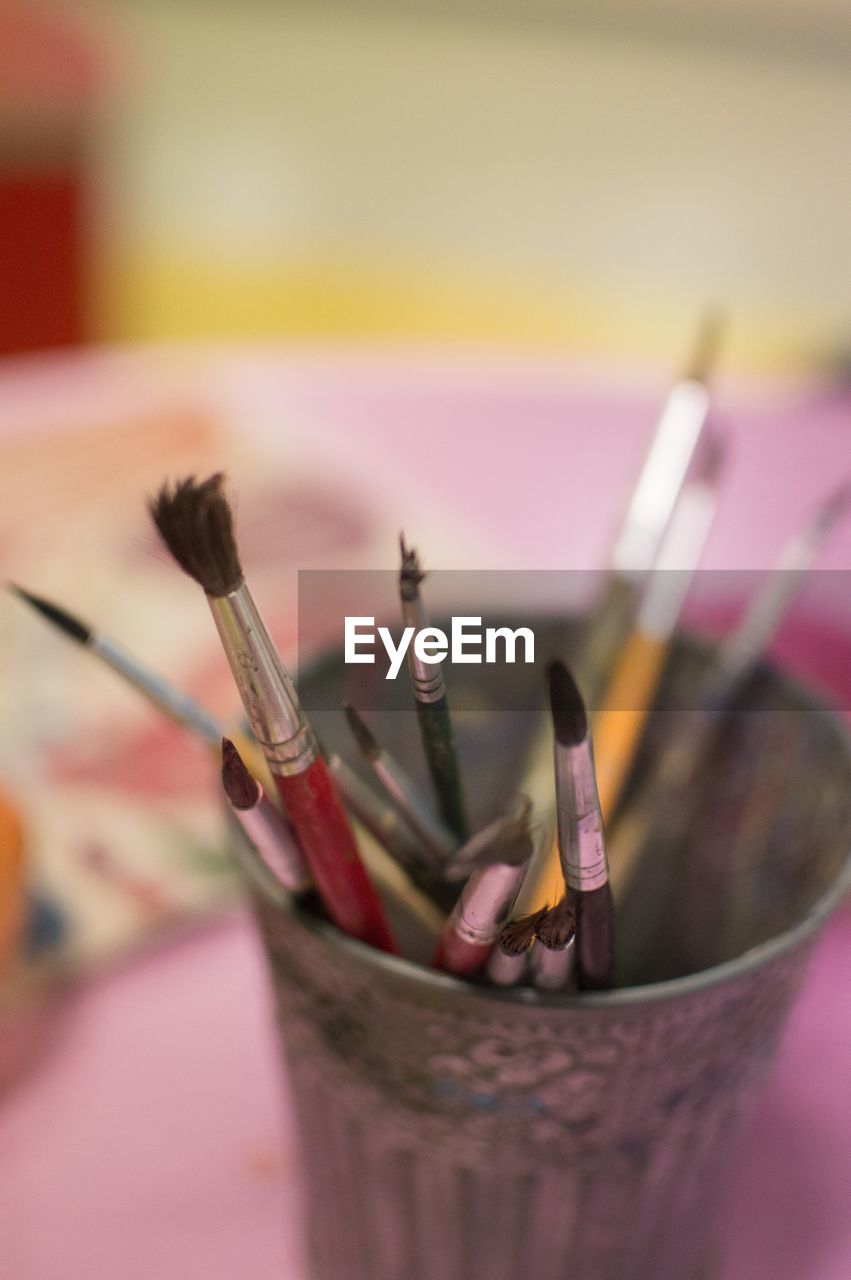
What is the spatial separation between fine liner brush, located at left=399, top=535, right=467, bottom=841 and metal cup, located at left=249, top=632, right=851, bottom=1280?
3 cm

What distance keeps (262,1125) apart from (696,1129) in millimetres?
112

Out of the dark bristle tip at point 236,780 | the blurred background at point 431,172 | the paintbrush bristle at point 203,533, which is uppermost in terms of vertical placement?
the paintbrush bristle at point 203,533

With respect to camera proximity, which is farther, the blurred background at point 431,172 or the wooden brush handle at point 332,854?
the blurred background at point 431,172

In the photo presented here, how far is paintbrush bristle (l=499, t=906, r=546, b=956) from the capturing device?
161 mm

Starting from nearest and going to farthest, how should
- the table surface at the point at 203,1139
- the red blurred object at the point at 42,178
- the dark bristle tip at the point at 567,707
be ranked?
1. the dark bristle tip at the point at 567,707
2. the table surface at the point at 203,1139
3. the red blurred object at the point at 42,178

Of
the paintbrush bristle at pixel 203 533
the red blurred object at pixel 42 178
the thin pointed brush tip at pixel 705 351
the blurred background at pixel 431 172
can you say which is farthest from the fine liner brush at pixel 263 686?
the red blurred object at pixel 42 178

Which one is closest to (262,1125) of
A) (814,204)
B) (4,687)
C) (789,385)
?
(4,687)

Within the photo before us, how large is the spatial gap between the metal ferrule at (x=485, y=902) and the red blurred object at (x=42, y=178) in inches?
32.8

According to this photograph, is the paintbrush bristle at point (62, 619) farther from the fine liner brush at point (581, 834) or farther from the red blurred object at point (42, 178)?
the red blurred object at point (42, 178)

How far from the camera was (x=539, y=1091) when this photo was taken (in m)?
0.18

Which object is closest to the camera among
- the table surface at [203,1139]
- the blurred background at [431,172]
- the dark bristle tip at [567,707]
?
the dark bristle tip at [567,707]

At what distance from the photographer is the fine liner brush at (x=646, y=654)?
22cm

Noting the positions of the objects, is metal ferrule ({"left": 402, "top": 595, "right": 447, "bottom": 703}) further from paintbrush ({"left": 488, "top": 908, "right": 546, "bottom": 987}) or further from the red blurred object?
the red blurred object

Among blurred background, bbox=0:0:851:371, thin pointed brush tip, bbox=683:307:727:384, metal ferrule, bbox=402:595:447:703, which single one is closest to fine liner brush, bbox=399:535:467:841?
metal ferrule, bbox=402:595:447:703
